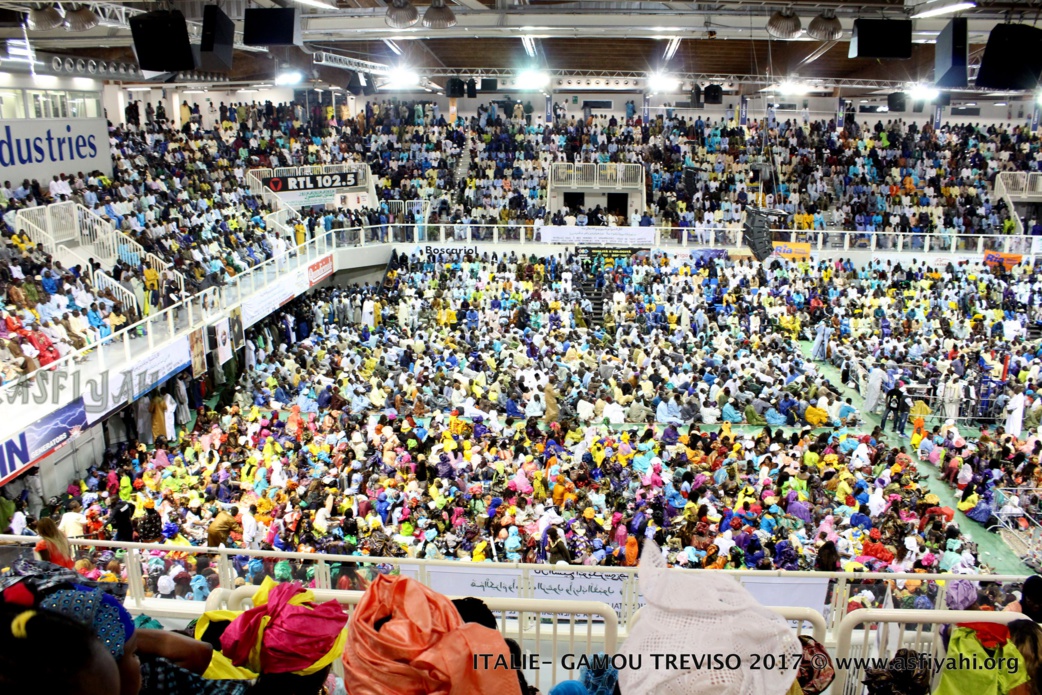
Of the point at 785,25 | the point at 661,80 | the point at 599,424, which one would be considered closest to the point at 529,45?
the point at 661,80

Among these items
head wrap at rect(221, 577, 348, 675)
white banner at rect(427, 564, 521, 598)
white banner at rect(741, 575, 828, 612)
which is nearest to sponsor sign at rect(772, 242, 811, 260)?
white banner at rect(741, 575, 828, 612)

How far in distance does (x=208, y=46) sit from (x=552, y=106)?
2363 centimetres

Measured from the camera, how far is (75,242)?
16031mm

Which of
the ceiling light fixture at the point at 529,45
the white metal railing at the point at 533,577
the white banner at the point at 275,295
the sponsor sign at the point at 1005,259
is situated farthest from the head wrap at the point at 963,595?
the sponsor sign at the point at 1005,259

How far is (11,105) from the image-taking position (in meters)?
19.0

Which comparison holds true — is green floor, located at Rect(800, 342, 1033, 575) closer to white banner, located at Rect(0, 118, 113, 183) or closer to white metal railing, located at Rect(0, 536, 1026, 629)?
white metal railing, located at Rect(0, 536, 1026, 629)

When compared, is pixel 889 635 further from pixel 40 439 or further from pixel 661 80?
pixel 661 80

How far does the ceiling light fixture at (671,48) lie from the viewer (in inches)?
911

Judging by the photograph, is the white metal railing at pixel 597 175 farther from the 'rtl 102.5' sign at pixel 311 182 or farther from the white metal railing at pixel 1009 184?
the white metal railing at pixel 1009 184

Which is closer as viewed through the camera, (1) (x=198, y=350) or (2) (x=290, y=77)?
(1) (x=198, y=350)

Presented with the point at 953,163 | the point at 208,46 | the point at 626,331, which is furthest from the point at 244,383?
the point at 953,163

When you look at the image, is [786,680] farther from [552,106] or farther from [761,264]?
[552,106]

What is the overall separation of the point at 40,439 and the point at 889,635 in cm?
1007

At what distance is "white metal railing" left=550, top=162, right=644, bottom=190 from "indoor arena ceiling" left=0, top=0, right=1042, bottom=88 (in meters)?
3.20
